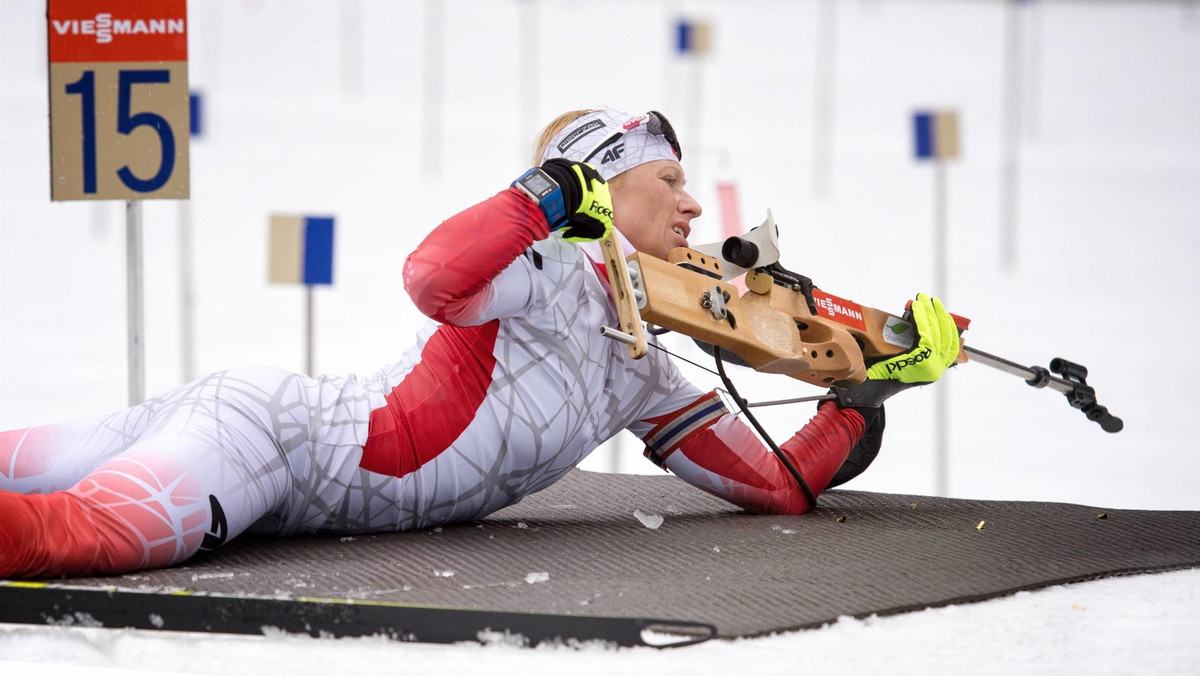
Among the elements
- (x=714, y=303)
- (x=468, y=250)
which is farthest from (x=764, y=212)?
(x=468, y=250)

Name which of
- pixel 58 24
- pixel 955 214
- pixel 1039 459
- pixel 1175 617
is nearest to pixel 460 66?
pixel 955 214

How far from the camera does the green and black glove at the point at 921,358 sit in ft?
6.77

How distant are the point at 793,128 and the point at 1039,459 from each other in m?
6.81

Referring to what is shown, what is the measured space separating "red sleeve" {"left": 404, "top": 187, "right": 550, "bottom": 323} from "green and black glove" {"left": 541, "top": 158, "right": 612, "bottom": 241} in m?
0.04

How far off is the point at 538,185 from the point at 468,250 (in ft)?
0.40

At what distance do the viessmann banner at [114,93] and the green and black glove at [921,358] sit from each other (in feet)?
3.81

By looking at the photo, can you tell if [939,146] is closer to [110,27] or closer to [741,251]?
[741,251]

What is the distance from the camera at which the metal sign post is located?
2.24 m

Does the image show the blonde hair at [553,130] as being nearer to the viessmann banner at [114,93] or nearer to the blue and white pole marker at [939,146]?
the viessmann banner at [114,93]

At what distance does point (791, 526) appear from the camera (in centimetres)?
199

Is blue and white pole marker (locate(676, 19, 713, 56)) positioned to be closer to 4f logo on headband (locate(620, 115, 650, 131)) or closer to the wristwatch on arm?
4f logo on headband (locate(620, 115, 650, 131))

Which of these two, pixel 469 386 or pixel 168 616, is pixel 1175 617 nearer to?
pixel 469 386

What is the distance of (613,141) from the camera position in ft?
6.37

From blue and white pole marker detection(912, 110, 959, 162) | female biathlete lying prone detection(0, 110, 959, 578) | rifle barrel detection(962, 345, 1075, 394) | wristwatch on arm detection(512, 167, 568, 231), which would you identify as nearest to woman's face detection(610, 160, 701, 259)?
female biathlete lying prone detection(0, 110, 959, 578)
